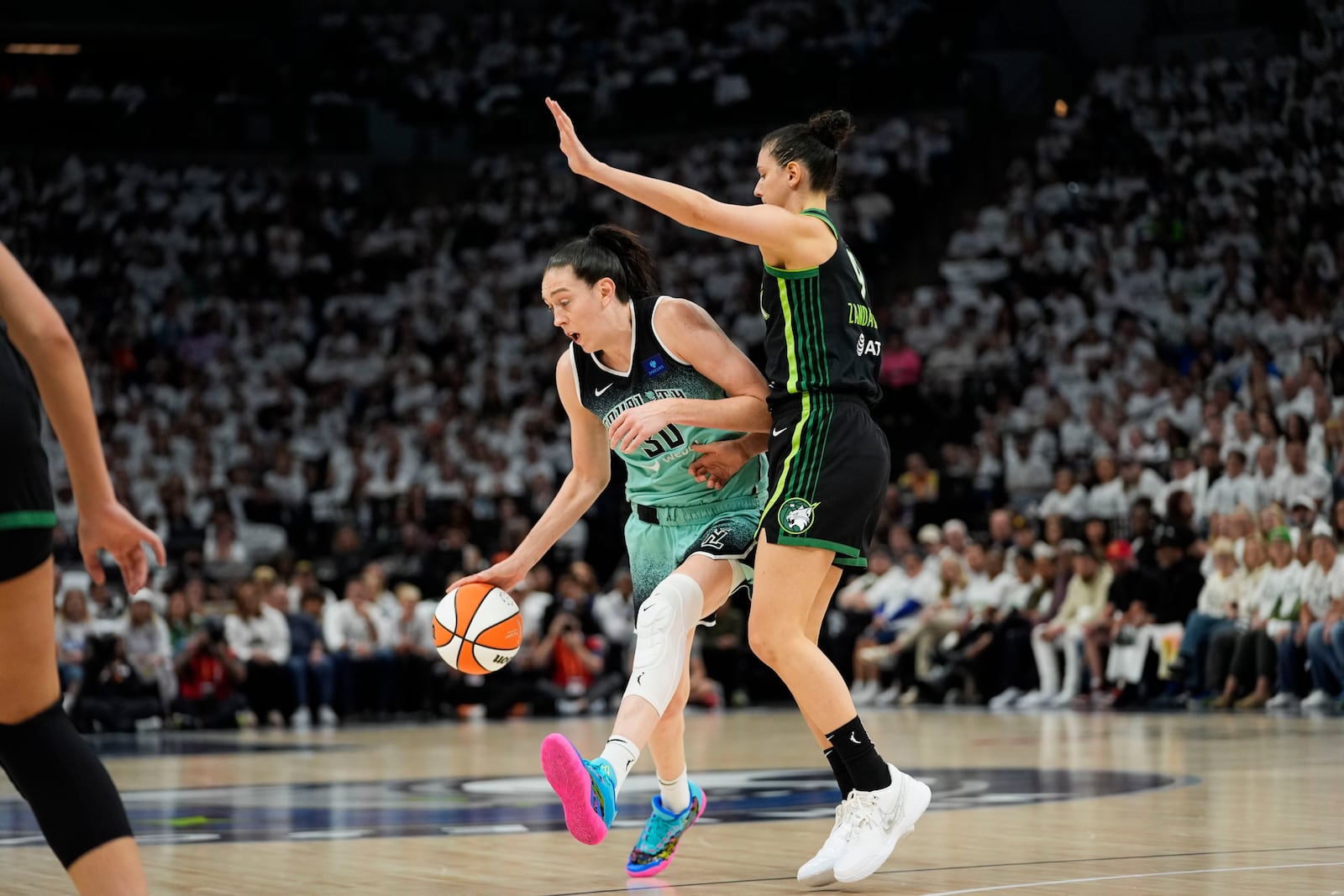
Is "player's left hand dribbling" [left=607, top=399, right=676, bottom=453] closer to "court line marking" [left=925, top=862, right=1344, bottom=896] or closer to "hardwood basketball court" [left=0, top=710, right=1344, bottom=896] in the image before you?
"hardwood basketball court" [left=0, top=710, right=1344, bottom=896]

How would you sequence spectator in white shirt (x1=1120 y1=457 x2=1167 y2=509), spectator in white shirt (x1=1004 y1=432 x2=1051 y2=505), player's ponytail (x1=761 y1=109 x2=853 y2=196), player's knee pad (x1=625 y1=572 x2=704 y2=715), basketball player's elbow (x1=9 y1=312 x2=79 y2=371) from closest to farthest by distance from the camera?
1. basketball player's elbow (x1=9 y1=312 x2=79 y2=371)
2. player's knee pad (x1=625 y1=572 x2=704 y2=715)
3. player's ponytail (x1=761 y1=109 x2=853 y2=196)
4. spectator in white shirt (x1=1120 y1=457 x2=1167 y2=509)
5. spectator in white shirt (x1=1004 y1=432 x2=1051 y2=505)

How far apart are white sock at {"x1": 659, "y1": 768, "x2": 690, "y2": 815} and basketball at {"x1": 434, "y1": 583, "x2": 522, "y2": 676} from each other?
0.65 meters

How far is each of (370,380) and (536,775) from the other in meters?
13.9

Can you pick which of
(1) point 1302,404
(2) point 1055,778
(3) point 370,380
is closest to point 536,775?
(2) point 1055,778

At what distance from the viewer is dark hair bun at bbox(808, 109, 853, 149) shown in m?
5.18

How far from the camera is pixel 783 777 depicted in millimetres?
8539

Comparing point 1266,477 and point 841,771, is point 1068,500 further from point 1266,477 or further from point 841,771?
point 841,771

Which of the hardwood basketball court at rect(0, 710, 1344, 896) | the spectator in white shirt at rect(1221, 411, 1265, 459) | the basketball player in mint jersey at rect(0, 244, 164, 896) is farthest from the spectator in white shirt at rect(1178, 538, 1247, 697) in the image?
the basketball player in mint jersey at rect(0, 244, 164, 896)

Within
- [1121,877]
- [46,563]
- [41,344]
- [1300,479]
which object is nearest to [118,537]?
[46,563]

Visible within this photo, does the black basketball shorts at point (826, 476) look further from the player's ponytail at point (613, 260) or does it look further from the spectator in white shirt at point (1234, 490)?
the spectator in white shirt at point (1234, 490)

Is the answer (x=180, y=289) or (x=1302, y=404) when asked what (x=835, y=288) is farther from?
(x=180, y=289)

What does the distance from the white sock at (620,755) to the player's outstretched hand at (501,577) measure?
0.73 metres

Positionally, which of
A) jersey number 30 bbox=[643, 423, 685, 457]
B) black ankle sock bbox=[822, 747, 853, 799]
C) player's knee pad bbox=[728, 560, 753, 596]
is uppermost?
jersey number 30 bbox=[643, 423, 685, 457]

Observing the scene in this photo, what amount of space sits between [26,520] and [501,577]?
254 cm
